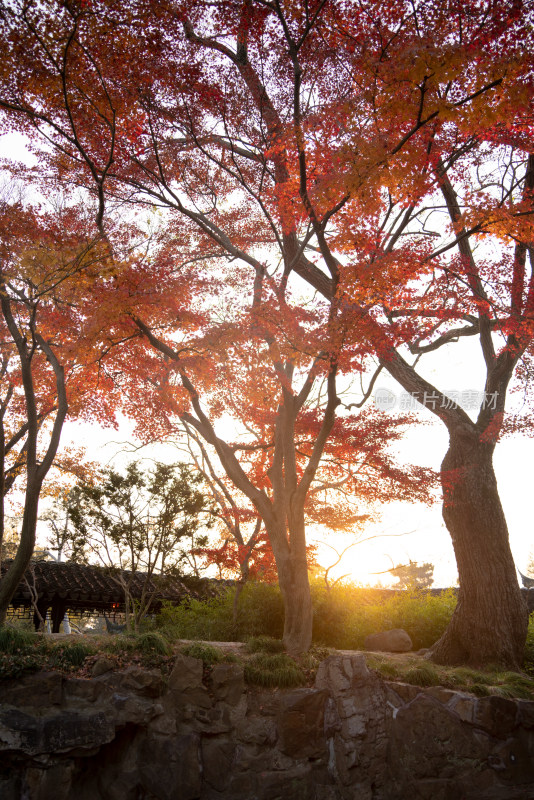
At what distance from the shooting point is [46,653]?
6.30 m

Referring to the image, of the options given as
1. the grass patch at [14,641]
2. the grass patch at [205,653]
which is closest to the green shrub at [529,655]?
the grass patch at [205,653]

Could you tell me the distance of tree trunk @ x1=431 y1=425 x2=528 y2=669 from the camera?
7.88 m

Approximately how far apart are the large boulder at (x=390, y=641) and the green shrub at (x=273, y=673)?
116 inches

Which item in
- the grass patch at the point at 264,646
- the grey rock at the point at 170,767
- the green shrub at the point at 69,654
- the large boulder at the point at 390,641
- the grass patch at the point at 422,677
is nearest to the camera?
the grey rock at the point at 170,767

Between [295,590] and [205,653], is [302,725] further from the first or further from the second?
[295,590]

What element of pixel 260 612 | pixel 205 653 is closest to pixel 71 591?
pixel 260 612

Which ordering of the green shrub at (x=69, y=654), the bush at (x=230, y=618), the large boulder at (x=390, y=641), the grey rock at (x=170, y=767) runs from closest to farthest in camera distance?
the grey rock at (x=170, y=767) → the green shrub at (x=69, y=654) → the large boulder at (x=390, y=641) → the bush at (x=230, y=618)

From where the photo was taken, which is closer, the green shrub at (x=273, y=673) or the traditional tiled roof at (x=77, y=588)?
the green shrub at (x=273, y=673)

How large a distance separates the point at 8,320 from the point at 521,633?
9163 mm

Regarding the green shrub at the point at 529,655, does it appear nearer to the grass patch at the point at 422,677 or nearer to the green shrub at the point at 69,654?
the grass patch at the point at 422,677

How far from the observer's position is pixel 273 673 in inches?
264

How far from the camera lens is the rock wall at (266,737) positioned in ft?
19.0

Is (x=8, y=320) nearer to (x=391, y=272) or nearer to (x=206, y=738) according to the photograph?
(x=391, y=272)

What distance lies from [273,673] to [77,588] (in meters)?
6.95
